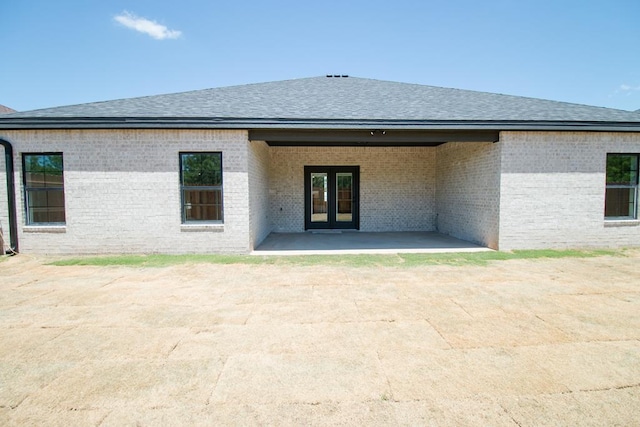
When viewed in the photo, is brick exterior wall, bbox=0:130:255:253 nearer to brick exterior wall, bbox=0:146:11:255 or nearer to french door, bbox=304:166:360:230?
brick exterior wall, bbox=0:146:11:255

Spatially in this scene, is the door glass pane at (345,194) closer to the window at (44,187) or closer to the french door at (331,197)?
the french door at (331,197)

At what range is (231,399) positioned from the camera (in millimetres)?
2605

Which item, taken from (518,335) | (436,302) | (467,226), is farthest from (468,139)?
(518,335)

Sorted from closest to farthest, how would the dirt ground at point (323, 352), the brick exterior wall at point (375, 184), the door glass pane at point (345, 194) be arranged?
the dirt ground at point (323, 352), the brick exterior wall at point (375, 184), the door glass pane at point (345, 194)

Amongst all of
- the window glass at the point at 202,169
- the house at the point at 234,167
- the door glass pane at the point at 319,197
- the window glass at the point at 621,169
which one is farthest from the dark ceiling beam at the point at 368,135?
the door glass pane at the point at 319,197

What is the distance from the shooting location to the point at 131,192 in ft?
27.2

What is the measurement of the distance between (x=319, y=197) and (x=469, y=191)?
5400 mm

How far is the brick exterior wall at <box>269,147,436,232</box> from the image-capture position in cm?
1293

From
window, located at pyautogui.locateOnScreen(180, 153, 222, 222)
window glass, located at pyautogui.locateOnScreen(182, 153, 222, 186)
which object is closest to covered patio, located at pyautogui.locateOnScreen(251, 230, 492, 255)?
window, located at pyautogui.locateOnScreen(180, 153, 222, 222)

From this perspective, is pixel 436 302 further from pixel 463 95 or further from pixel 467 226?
pixel 463 95

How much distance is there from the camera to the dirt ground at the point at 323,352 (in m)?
2.46

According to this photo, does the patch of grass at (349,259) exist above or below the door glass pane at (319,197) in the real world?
below

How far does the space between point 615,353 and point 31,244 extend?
11254 mm

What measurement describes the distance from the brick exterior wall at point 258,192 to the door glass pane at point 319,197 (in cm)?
179
